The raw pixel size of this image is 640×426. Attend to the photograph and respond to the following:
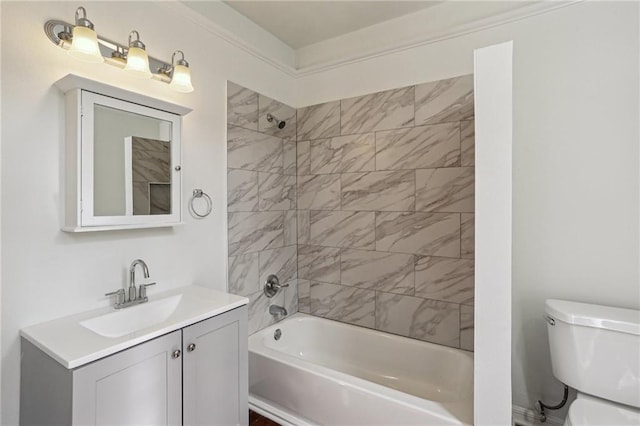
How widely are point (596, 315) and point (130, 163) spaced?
2389 mm

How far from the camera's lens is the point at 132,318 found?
148cm

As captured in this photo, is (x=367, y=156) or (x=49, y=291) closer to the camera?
(x=49, y=291)

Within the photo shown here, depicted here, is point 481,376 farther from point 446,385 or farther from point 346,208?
point 346,208

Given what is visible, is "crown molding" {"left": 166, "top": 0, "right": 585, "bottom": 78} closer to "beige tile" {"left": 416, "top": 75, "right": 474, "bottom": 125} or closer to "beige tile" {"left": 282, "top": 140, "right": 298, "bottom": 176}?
"beige tile" {"left": 416, "top": 75, "right": 474, "bottom": 125}

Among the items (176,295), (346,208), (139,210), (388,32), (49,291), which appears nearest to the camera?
(49,291)

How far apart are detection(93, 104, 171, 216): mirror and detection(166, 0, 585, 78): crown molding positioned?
0.74 m

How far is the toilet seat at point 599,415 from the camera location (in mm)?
1295

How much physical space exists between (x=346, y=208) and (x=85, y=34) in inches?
72.8

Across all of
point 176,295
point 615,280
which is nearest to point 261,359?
point 176,295

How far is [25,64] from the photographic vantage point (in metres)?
1.24

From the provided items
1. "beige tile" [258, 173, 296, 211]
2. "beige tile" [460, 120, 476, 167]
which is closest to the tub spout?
"beige tile" [258, 173, 296, 211]

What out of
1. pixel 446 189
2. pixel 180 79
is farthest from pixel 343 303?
pixel 180 79

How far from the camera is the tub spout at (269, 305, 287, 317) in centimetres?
245

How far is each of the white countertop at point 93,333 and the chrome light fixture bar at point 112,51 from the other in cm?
112
